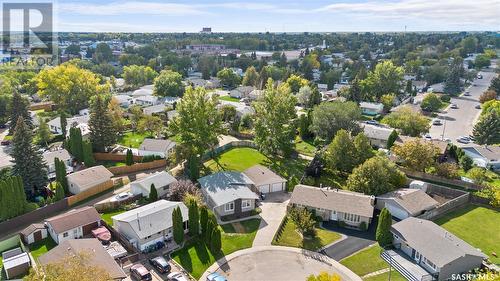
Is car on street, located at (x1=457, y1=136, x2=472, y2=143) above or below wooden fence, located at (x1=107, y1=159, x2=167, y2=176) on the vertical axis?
above

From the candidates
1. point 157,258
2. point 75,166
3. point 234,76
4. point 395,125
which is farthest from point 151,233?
point 234,76

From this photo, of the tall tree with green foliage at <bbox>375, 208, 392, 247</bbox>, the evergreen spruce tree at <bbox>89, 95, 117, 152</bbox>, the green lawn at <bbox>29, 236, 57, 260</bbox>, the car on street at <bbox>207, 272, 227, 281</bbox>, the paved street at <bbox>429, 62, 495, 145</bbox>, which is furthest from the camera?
the paved street at <bbox>429, 62, 495, 145</bbox>

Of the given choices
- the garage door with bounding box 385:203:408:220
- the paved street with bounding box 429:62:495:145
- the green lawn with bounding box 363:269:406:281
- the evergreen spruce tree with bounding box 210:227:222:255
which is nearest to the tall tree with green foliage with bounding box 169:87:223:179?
the evergreen spruce tree with bounding box 210:227:222:255

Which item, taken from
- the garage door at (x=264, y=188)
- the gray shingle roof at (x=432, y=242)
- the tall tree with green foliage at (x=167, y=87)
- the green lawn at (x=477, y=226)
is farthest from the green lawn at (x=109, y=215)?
the tall tree with green foliage at (x=167, y=87)

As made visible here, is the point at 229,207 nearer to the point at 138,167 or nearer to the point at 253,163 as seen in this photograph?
the point at 253,163

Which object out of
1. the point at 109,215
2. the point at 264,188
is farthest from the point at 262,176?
the point at 109,215

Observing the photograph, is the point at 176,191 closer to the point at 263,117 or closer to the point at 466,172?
the point at 263,117

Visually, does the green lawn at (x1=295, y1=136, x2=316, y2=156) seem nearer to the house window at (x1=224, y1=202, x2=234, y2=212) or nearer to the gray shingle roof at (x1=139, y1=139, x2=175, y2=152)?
the gray shingle roof at (x1=139, y1=139, x2=175, y2=152)
